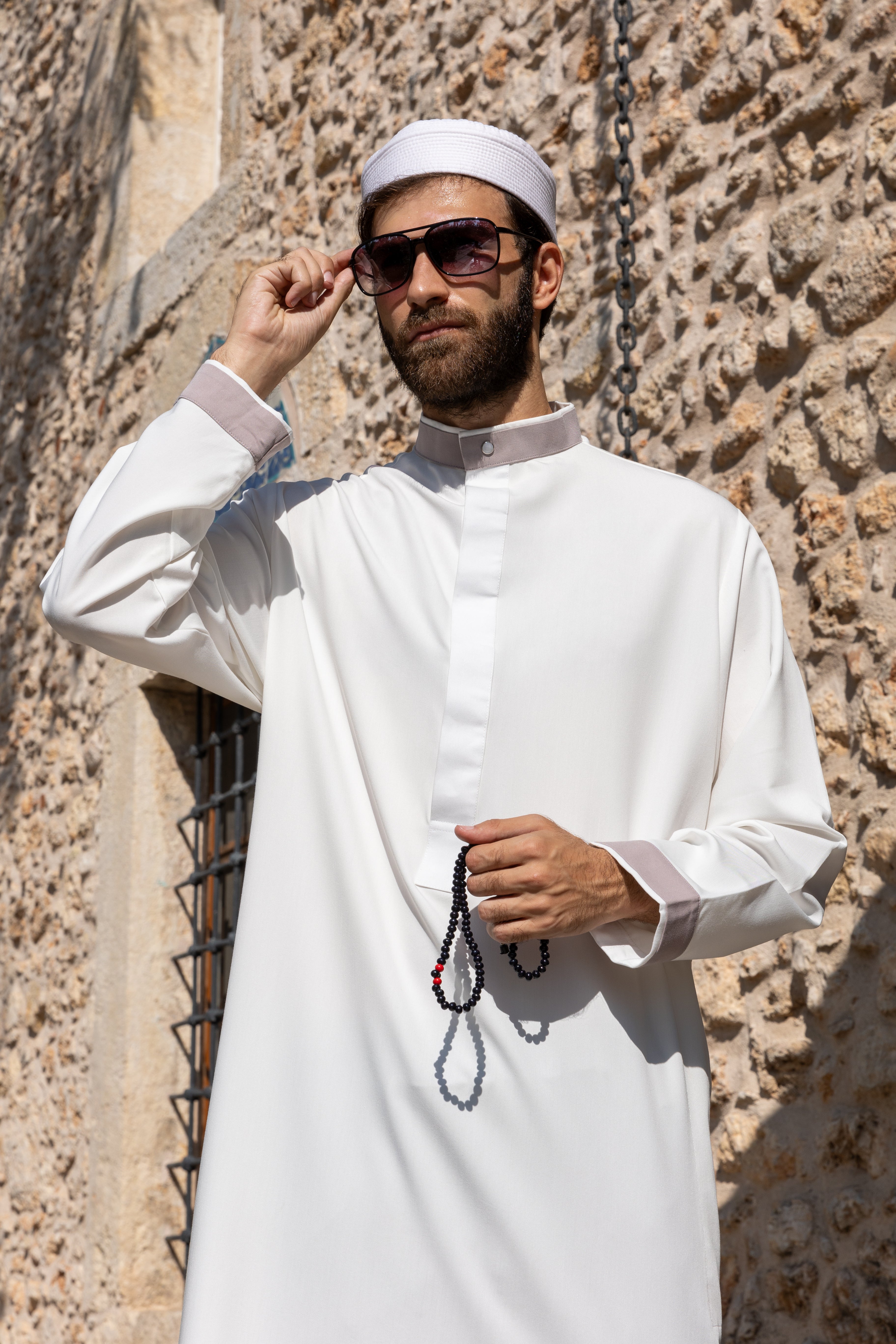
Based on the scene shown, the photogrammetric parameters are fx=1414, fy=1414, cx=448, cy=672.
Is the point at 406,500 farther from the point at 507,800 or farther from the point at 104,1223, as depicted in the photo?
the point at 104,1223

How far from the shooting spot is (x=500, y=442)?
1853mm

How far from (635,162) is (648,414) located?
664mm

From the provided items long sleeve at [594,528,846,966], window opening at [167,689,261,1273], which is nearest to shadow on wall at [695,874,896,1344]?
long sleeve at [594,528,846,966]

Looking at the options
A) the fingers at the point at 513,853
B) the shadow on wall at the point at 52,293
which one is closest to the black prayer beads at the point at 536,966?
the fingers at the point at 513,853

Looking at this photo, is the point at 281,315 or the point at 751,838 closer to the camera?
the point at 751,838

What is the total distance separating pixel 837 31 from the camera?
9.50 feet

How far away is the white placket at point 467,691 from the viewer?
62.7 inches

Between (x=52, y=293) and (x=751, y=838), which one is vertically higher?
(x=52, y=293)

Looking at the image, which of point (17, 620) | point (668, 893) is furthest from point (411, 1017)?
point (17, 620)

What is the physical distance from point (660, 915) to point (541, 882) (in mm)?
135

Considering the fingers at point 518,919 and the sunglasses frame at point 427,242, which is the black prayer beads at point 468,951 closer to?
the fingers at point 518,919

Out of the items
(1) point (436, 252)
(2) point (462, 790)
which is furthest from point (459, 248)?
(2) point (462, 790)

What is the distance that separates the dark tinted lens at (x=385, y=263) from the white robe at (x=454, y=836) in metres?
0.22

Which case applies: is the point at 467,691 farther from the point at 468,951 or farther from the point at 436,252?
the point at 436,252
